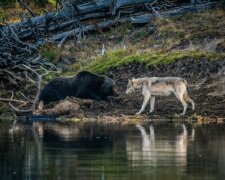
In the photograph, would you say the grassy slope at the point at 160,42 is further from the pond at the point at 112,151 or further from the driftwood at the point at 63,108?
the pond at the point at 112,151

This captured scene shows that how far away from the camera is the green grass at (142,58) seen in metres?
35.0

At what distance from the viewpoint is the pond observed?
644 inches

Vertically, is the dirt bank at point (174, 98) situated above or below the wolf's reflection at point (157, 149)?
Result: above

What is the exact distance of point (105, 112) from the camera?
1177 inches

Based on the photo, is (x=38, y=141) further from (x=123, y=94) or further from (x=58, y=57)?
(x=58, y=57)

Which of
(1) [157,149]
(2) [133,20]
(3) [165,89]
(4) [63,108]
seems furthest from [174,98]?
(1) [157,149]

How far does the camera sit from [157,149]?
20.2 metres

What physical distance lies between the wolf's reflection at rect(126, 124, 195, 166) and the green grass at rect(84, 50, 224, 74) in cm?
1092

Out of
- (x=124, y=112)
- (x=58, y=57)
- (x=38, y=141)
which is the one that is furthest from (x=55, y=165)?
(x=58, y=57)

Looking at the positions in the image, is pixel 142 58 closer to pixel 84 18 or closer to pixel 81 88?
pixel 81 88

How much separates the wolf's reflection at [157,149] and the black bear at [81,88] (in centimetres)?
770

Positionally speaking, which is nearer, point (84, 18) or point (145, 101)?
point (145, 101)

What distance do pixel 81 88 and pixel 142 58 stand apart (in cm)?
497

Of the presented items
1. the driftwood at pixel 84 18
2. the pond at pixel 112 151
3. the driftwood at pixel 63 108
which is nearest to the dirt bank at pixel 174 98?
the driftwood at pixel 63 108
